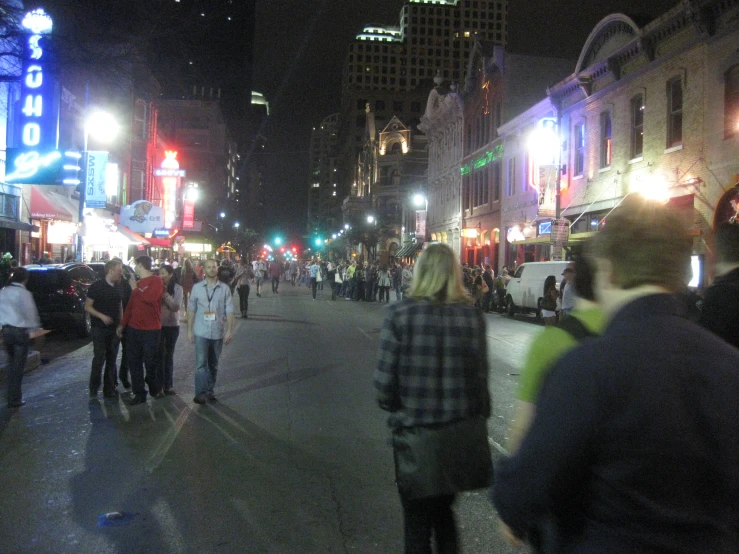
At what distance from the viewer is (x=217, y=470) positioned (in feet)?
20.5

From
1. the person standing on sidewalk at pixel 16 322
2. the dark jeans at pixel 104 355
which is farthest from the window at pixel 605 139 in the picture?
the person standing on sidewalk at pixel 16 322

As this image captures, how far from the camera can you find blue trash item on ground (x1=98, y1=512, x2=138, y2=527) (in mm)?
4961

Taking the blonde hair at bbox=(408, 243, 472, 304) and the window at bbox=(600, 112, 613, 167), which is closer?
the blonde hair at bbox=(408, 243, 472, 304)

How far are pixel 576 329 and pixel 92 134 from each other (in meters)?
35.9

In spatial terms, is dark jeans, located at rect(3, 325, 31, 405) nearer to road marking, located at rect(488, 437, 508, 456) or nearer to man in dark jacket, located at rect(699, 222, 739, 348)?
road marking, located at rect(488, 437, 508, 456)

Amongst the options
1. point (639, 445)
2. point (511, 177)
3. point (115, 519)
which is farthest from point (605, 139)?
point (639, 445)

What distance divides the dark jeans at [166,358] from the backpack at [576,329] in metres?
7.47

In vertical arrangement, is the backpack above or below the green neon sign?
below

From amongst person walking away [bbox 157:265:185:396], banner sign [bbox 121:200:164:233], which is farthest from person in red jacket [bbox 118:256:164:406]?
banner sign [bbox 121:200:164:233]

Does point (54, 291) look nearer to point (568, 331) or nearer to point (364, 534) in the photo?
point (364, 534)

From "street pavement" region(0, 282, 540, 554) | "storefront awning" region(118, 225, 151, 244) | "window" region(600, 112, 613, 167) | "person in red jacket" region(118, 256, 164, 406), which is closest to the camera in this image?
"street pavement" region(0, 282, 540, 554)

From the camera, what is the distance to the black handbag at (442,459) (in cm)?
337

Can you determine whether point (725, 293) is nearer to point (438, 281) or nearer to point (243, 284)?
point (438, 281)

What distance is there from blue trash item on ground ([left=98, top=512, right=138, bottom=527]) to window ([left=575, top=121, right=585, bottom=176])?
25546 millimetres
